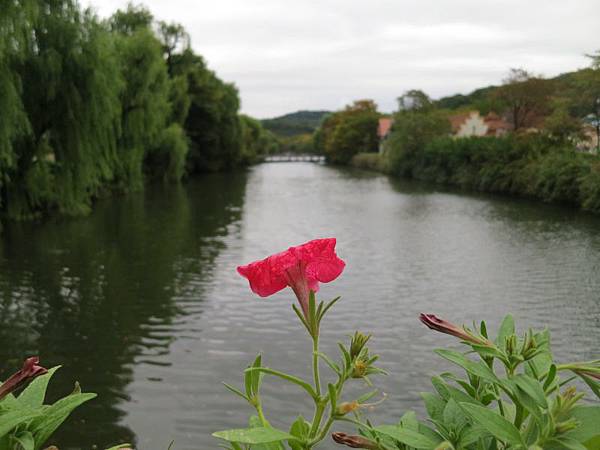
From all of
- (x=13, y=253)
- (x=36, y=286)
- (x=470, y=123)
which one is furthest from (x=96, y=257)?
(x=470, y=123)

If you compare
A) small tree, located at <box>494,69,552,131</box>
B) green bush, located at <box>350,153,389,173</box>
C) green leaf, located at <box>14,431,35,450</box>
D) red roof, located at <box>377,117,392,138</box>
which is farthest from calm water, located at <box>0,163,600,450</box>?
red roof, located at <box>377,117,392,138</box>

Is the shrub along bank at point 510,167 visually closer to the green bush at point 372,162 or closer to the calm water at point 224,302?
the green bush at point 372,162

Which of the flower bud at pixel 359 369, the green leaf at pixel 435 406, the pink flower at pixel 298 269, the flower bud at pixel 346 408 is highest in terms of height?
the pink flower at pixel 298 269

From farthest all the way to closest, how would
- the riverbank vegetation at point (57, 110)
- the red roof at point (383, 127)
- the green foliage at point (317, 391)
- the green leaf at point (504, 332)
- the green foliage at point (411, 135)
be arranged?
the red roof at point (383, 127), the green foliage at point (411, 135), the riverbank vegetation at point (57, 110), the green leaf at point (504, 332), the green foliage at point (317, 391)

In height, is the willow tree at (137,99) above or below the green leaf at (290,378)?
above

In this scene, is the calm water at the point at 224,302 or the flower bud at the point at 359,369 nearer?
the flower bud at the point at 359,369

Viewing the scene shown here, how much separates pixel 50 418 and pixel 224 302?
34.7 feet

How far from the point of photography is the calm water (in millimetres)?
7645

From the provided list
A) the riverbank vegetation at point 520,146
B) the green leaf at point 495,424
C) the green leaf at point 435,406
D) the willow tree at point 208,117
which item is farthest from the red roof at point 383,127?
A: the green leaf at point 495,424

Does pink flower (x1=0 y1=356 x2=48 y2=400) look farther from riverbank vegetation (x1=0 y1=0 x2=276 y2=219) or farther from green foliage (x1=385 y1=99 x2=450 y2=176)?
green foliage (x1=385 y1=99 x2=450 y2=176)

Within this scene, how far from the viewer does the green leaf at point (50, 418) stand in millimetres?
1070

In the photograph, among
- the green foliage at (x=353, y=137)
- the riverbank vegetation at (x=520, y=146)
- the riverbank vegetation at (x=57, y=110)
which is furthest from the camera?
the green foliage at (x=353, y=137)

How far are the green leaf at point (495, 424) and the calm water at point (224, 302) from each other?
6.09m

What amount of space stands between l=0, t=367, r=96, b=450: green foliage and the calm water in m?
5.79
